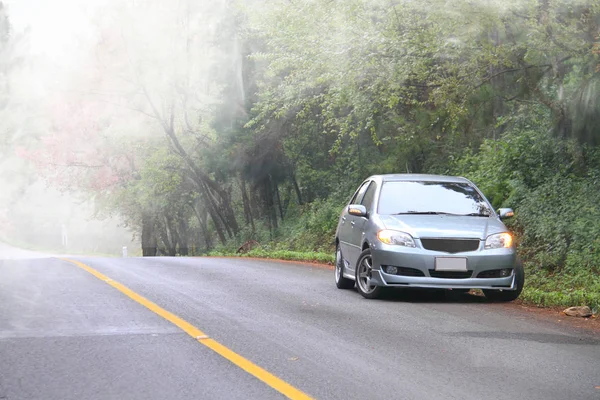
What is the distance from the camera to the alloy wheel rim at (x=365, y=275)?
11242 millimetres

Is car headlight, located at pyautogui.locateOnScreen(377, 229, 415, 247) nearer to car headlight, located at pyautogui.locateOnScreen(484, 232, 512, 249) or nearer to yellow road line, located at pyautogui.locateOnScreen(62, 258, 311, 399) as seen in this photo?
car headlight, located at pyautogui.locateOnScreen(484, 232, 512, 249)

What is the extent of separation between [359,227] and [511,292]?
92.0 inches

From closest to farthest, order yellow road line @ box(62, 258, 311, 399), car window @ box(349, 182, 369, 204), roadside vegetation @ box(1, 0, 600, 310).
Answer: yellow road line @ box(62, 258, 311, 399)
car window @ box(349, 182, 369, 204)
roadside vegetation @ box(1, 0, 600, 310)

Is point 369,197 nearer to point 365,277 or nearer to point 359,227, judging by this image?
point 359,227

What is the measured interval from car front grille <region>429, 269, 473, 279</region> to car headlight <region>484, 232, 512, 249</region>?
0.48 m

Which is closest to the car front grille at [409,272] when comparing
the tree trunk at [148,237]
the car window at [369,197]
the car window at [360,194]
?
the car window at [369,197]

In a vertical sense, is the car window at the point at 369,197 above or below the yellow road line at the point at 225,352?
above

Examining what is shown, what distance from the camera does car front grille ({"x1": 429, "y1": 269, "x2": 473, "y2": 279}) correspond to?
419 inches

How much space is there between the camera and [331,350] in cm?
722

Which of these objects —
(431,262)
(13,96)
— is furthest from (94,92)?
(431,262)

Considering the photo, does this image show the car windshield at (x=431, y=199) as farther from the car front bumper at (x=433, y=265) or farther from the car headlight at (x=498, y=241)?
the car front bumper at (x=433, y=265)

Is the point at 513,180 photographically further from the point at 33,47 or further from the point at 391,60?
the point at 33,47

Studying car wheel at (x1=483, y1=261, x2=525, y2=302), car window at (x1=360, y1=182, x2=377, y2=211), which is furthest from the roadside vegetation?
car window at (x1=360, y1=182, x2=377, y2=211)

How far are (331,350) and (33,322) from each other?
11.4ft
